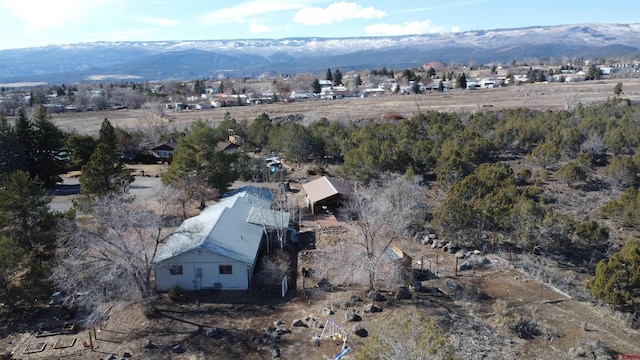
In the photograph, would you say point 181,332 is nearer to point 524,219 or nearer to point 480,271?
point 480,271

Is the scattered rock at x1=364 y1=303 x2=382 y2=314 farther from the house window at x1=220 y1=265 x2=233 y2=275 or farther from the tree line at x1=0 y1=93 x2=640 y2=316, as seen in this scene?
the tree line at x1=0 y1=93 x2=640 y2=316

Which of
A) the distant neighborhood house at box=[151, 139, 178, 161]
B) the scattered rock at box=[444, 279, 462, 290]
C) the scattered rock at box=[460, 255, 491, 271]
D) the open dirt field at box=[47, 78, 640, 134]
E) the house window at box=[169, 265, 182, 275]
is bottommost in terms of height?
the scattered rock at box=[444, 279, 462, 290]

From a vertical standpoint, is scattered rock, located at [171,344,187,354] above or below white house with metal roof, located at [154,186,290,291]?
below

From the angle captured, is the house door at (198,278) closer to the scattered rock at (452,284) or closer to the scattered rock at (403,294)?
the scattered rock at (403,294)

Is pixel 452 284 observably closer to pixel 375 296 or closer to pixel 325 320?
pixel 375 296

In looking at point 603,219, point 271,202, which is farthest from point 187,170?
point 603,219

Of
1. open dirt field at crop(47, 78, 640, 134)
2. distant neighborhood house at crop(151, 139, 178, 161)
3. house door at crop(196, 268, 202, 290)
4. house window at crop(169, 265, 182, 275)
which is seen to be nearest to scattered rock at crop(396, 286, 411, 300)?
house door at crop(196, 268, 202, 290)
